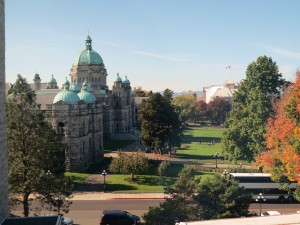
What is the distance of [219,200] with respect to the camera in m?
29.7

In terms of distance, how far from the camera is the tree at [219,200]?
95.9 ft

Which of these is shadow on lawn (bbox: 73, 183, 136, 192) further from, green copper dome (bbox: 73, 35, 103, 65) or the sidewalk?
green copper dome (bbox: 73, 35, 103, 65)

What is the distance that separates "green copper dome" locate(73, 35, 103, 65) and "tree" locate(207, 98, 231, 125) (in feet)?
231

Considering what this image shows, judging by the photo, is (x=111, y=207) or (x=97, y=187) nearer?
(x=111, y=207)

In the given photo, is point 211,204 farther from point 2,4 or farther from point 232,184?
point 2,4

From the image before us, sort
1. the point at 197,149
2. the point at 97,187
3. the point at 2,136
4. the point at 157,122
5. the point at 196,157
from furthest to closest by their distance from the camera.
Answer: the point at 197,149, the point at 196,157, the point at 157,122, the point at 97,187, the point at 2,136

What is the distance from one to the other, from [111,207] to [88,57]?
186 ft

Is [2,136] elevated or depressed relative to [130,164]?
elevated

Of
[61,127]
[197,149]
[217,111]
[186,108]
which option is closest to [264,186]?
[61,127]

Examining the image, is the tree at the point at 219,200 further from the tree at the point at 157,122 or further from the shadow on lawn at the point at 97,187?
the tree at the point at 157,122

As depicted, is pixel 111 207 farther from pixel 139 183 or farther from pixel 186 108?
pixel 186 108

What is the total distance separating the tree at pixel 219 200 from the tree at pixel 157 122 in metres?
37.4

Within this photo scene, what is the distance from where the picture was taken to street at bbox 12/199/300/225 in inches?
1425

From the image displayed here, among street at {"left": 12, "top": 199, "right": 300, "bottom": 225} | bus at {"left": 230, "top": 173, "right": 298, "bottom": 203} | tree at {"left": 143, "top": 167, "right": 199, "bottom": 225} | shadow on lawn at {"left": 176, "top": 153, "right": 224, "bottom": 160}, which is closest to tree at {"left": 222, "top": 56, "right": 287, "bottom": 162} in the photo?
bus at {"left": 230, "top": 173, "right": 298, "bottom": 203}
